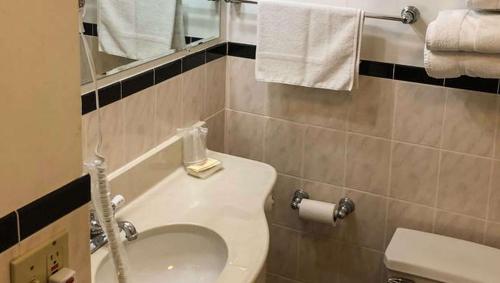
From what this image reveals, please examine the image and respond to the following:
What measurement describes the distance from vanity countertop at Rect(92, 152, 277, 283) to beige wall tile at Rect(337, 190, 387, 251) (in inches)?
15.4

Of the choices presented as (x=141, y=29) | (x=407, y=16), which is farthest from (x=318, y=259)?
(x=141, y=29)

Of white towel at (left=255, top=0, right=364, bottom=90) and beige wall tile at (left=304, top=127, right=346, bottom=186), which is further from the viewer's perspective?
beige wall tile at (left=304, top=127, right=346, bottom=186)

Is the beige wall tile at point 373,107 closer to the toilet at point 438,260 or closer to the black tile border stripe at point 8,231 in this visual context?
the toilet at point 438,260

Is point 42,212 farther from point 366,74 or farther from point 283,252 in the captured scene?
point 283,252

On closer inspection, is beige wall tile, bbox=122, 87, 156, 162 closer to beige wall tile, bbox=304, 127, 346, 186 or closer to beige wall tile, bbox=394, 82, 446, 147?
beige wall tile, bbox=304, 127, 346, 186

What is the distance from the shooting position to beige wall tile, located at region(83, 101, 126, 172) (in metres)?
1.69

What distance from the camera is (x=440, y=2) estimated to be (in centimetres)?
199

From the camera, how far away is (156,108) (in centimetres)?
200

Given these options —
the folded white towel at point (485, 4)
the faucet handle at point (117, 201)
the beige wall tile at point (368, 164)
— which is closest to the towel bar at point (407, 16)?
the folded white towel at point (485, 4)

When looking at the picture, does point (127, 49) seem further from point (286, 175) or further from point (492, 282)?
point (492, 282)

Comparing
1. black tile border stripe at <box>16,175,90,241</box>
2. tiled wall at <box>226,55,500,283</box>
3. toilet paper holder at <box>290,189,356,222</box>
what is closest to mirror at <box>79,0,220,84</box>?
tiled wall at <box>226,55,500,283</box>

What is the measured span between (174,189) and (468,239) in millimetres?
994

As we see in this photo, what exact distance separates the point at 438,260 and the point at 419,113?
0.47 metres

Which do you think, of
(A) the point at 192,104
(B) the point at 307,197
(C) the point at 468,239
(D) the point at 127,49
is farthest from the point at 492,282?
(D) the point at 127,49
